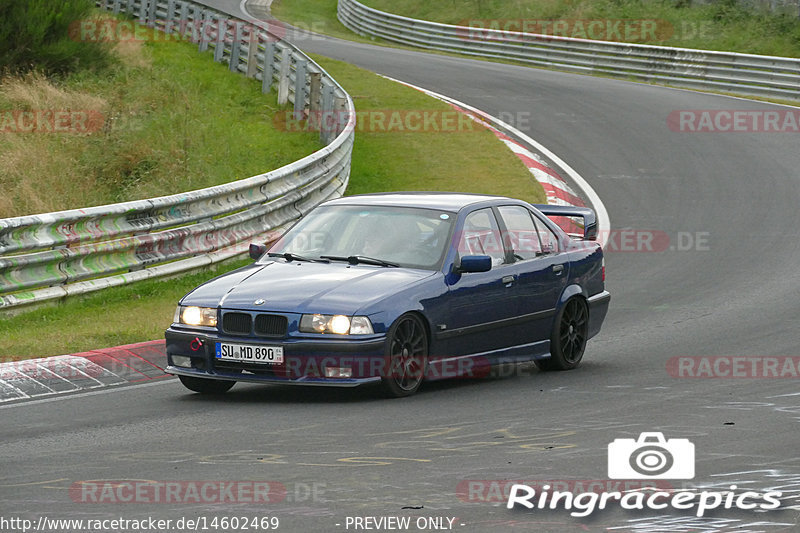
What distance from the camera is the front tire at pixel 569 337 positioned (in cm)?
1088

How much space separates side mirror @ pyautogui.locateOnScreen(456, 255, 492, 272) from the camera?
9.77m


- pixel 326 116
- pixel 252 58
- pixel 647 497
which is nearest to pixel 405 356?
pixel 647 497

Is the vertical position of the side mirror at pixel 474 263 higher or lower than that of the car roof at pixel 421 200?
lower

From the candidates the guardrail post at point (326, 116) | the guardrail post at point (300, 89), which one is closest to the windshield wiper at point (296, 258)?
the guardrail post at point (326, 116)

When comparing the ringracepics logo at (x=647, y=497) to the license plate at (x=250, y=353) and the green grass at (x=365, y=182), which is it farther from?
the green grass at (x=365, y=182)

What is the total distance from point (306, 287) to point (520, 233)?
2.31 metres

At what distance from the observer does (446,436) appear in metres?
7.82

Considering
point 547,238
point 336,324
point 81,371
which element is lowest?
point 81,371

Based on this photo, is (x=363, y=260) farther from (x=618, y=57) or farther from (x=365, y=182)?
(x=618, y=57)

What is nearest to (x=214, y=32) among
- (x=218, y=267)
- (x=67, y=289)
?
(x=218, y=267)

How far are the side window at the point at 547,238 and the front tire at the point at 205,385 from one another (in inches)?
117

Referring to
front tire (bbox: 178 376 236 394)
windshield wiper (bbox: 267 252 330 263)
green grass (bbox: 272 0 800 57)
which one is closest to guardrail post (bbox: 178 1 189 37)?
green grass (bbox: 272 0 800 57)

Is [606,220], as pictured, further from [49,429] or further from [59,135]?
[49,429]

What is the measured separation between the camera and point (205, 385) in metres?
9.61
